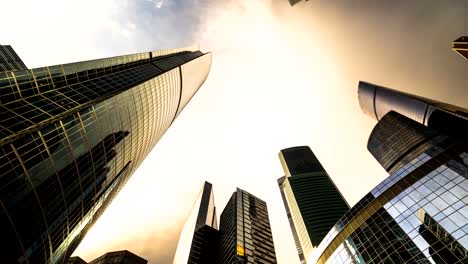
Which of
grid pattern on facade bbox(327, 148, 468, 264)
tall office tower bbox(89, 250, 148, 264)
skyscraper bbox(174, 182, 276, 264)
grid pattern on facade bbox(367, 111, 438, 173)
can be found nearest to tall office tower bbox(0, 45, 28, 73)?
skyscraper bbox(174, 182, 276, 264)

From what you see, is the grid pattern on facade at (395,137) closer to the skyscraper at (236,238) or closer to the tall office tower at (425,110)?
the tall office tower at (425,110)

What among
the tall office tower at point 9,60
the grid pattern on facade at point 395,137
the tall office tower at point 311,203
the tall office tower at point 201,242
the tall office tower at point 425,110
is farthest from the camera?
the grid pattern on facade at point 395,137

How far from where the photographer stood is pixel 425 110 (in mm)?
136000

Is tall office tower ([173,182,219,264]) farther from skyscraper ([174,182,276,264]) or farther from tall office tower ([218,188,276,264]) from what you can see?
tall office tower ([218,188,276,264])

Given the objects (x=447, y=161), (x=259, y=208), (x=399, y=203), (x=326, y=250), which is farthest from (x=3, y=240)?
(x=259, y=208)

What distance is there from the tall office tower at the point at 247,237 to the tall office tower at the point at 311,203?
16745 millimetres

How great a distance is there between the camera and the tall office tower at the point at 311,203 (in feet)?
400

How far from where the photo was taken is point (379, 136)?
16262 cm

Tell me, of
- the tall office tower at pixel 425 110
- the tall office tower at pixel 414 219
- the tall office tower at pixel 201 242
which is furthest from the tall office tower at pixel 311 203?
the tall office tower at pixel 414 219

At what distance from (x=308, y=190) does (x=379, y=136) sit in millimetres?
59623

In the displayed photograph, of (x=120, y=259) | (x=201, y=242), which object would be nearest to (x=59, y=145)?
(x=201, y=242)

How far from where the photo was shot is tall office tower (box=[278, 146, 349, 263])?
400 feet

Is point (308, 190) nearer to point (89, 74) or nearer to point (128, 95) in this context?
point (128, 95)

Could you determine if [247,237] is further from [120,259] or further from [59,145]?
[120,259]
